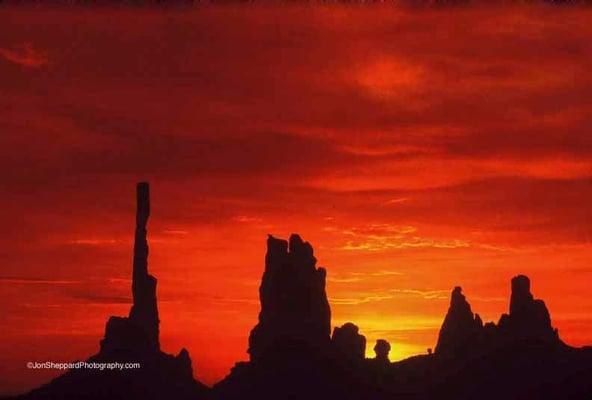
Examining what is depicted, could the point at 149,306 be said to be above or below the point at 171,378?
above

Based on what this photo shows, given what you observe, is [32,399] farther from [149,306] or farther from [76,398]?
[149,306]

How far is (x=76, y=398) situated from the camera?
190 metres

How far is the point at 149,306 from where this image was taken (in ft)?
656

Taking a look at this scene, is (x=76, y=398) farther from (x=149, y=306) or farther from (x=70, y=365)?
(x=149, y=306)

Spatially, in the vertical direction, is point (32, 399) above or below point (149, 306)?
below

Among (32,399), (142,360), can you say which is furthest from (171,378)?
(32,399)

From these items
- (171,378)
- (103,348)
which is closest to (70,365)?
(103,348)

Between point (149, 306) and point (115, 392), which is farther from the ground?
point (149, 306)

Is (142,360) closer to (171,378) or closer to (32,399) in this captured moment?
(171,378)

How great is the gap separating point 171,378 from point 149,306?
13.9m

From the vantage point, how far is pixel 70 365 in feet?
635

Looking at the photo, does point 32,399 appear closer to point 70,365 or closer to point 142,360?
point 70,365

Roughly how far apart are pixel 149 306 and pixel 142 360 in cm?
1119

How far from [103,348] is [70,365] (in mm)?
6623
